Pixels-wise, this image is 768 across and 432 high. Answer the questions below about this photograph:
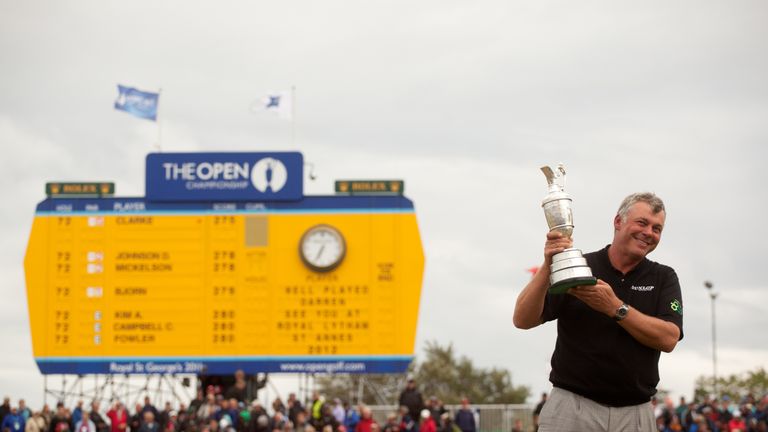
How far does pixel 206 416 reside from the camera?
26.5 metres

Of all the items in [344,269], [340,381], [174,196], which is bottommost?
[340,381]

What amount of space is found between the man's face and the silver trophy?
0.34 metres

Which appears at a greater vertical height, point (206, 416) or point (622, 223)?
point (622, 223)

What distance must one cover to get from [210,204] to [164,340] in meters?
3.35

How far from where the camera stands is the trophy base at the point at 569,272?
17.1ft

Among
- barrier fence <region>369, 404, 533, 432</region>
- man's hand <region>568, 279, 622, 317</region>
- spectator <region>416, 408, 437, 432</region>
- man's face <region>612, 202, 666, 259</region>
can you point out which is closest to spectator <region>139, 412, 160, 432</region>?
spectator <region>416, 408, 437, 432</region>

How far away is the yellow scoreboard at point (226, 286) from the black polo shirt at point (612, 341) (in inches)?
824

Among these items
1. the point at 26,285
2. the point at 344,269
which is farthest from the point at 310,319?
the point at 26,285

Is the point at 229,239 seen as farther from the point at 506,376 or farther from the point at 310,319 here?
the point at 506,376

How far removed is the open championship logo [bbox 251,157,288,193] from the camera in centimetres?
2750

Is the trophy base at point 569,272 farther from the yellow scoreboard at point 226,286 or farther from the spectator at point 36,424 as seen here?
the spectator at point 36,424

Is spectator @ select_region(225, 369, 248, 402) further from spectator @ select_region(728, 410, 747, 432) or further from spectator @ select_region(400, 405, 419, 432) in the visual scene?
spectator @ select_region(728, 410, 747, 432)

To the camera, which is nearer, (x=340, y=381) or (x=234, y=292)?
(x=234, y=292)

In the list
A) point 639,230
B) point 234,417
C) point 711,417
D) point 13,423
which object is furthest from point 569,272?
point 13,423
